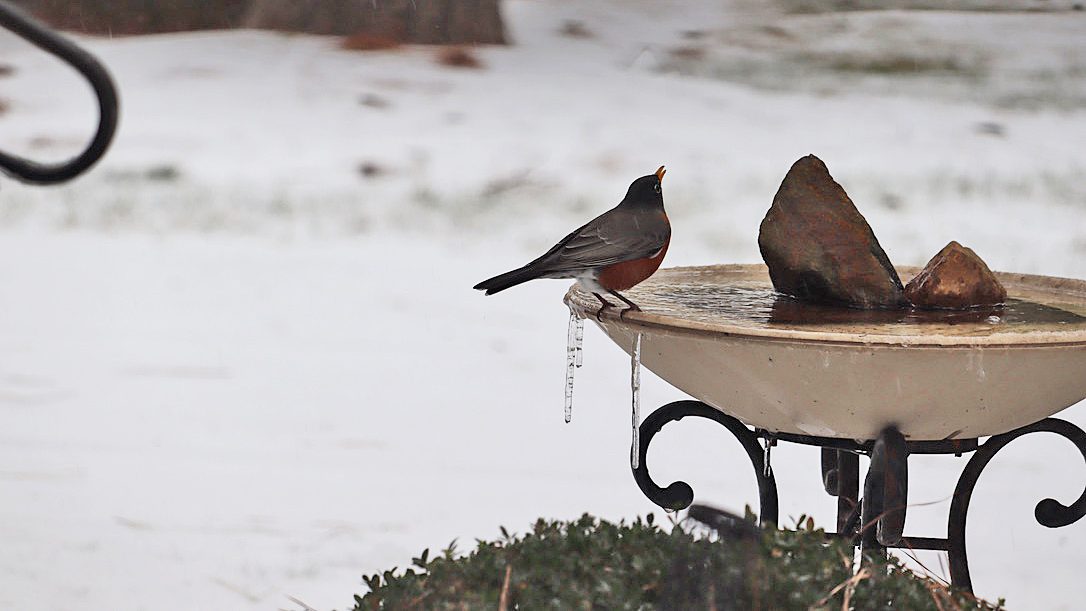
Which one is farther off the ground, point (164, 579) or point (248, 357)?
point (248, 357)

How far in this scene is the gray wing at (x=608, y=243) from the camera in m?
1.51

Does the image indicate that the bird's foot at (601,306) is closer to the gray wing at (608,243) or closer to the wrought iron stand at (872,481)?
the gray wing at (608,243)

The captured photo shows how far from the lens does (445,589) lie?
3.37ft

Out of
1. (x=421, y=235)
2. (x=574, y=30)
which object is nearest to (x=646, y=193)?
(x=421, y=235)

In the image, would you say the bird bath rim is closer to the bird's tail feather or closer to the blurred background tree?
the bird's tail feather

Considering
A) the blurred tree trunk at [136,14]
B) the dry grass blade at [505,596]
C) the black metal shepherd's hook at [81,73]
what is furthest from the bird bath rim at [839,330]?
the blurred tree trunk at [136,14]

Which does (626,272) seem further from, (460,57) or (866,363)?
(460,57)

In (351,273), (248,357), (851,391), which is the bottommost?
(248,357)

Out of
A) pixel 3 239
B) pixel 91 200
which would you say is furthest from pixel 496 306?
pixel 3 239

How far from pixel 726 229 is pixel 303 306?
165 centimetres

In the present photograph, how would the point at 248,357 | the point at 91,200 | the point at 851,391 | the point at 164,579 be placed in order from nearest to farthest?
the point at 851,391 → the point at 164,579 → the point at 248,357 → the point at 91,200

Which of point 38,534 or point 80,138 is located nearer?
point 38,534

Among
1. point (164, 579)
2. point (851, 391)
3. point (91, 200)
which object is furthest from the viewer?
point (91, 200)

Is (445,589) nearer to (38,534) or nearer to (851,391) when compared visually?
(851,391)
